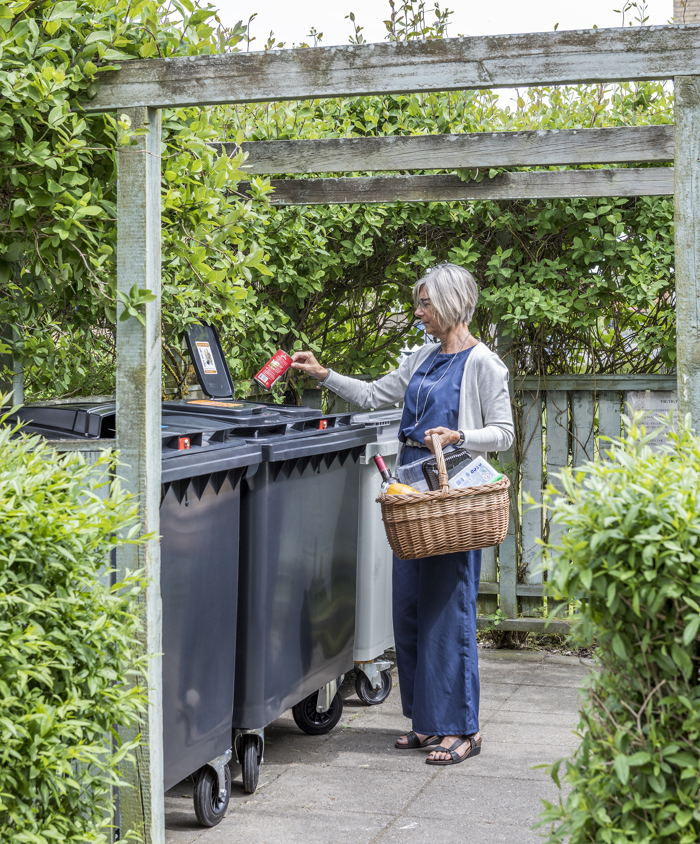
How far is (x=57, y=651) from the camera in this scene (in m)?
2.00

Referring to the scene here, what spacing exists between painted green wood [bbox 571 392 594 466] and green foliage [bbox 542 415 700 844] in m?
3.45

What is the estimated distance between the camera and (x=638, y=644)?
1.78 meters

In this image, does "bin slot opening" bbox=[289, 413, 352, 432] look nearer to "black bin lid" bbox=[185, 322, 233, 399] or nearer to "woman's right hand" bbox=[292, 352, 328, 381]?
"woman's right hand" bbox=[292, 352, 328, 381]

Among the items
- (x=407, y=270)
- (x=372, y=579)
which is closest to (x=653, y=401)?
(x=407, y=270)

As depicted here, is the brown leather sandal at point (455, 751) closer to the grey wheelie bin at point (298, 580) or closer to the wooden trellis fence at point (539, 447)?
the grey wheelie bin at point (298, 580)

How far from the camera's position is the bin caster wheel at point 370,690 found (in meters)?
4.43

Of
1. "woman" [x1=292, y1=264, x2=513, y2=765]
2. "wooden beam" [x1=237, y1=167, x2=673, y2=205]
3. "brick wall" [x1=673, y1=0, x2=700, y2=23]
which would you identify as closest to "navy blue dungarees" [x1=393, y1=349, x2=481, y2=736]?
"woman" [x1=292, y1=264, x2=513, y2=765]

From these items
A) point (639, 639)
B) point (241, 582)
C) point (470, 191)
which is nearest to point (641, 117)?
point (470, 191)

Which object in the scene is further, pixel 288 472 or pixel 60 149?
pixel 288 472

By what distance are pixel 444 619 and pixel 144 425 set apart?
1.59 m

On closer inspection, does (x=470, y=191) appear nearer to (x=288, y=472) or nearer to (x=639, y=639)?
(x=288, y=472)

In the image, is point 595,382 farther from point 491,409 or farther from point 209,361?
point 209,361

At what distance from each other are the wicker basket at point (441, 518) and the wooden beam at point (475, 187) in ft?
5.66

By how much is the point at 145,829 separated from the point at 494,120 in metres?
3.86
